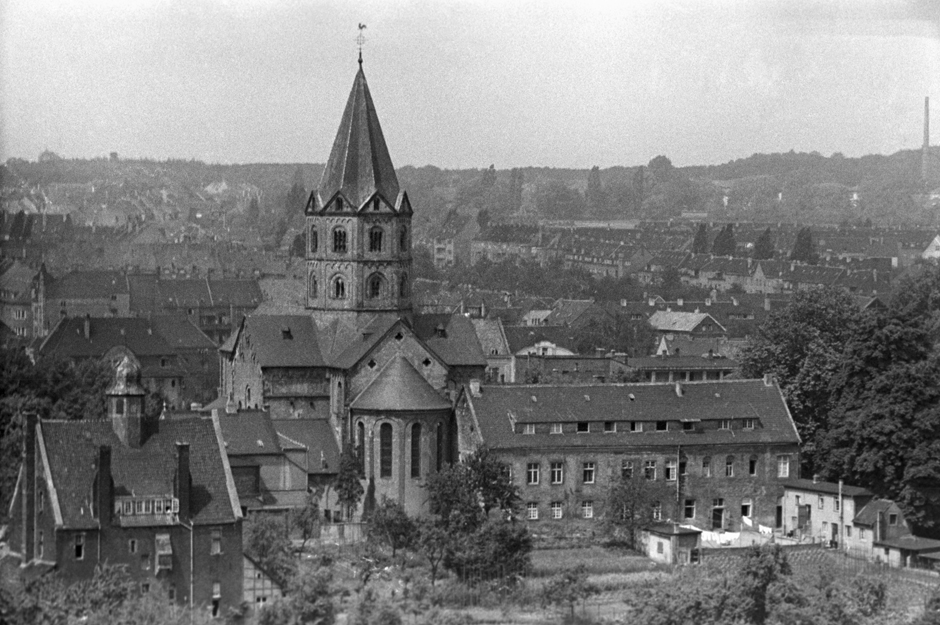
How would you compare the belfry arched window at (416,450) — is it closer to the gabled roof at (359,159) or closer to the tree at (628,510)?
the tree at (628,510)

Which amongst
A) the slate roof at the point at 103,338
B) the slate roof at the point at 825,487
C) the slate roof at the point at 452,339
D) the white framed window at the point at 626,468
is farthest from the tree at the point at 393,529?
the slate roof at the point at 103,338

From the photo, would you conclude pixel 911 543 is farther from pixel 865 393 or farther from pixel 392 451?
pixel 392 451

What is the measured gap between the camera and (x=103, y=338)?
122 metres

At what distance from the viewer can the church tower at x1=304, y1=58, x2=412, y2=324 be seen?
90.5 m

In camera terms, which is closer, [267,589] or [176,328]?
[267,589]

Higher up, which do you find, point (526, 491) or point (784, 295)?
point (784, 295)

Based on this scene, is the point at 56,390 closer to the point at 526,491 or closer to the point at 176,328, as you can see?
the point at 526,491

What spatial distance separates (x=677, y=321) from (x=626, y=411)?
61.9 metres

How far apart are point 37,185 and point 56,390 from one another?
81083mm

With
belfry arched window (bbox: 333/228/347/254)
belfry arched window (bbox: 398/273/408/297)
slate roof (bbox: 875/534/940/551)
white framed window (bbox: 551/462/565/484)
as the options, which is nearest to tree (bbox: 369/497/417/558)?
white framed window (bbox: 551/462/565/484)

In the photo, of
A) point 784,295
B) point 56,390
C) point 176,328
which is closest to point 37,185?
point 176,328

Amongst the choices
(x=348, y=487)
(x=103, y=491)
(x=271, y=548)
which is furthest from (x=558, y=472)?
(x=103, y=491)

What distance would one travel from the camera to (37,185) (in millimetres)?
167250

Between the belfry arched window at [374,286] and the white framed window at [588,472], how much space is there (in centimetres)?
1310
